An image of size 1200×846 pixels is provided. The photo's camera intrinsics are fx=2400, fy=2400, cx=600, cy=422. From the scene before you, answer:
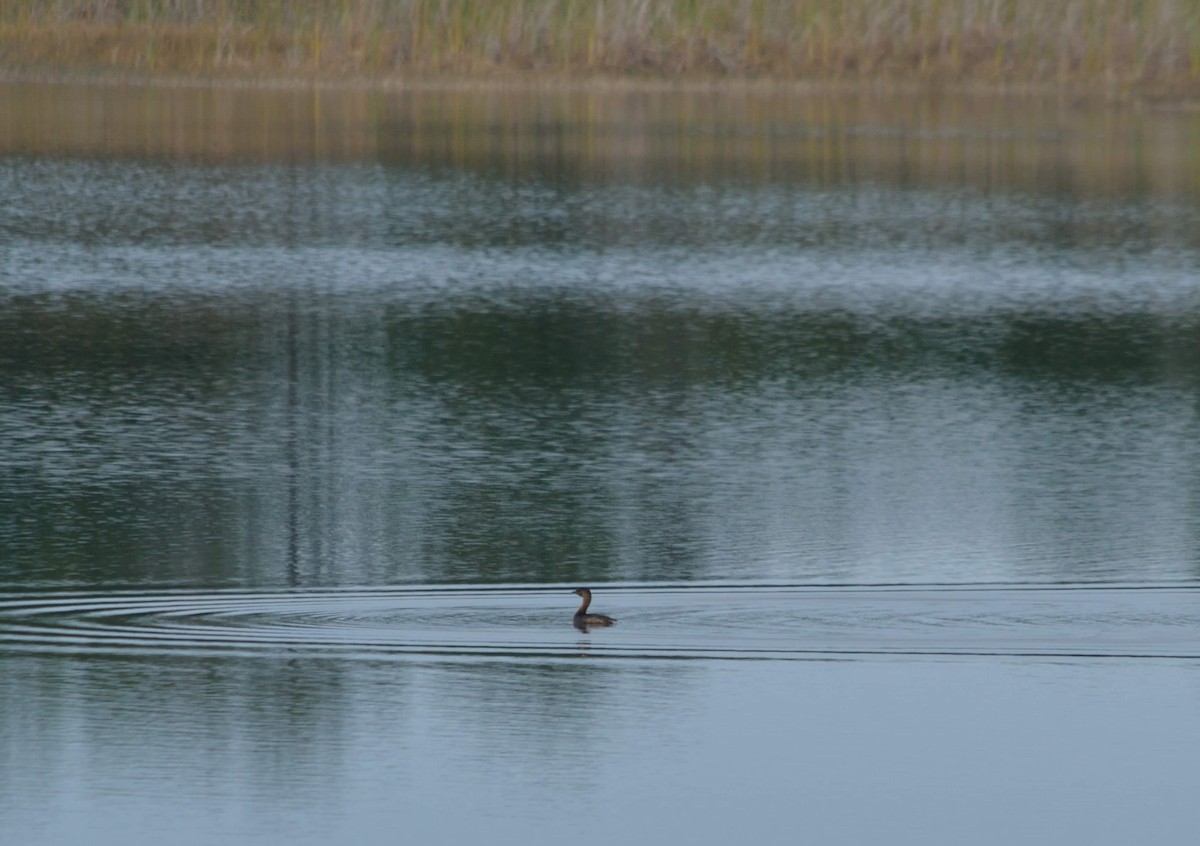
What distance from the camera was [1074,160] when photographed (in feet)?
154

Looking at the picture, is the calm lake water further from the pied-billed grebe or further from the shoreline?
the shoreline

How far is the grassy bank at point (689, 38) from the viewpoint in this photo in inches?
2415

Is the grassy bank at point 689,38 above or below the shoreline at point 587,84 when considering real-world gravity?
above

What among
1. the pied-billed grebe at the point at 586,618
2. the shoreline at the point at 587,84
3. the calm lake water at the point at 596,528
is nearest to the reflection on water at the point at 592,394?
the calm lake water at the point at 596,528

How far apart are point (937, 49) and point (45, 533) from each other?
4921cm

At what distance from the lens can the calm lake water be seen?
10516 millimetres

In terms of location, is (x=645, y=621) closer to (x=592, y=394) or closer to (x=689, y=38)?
(x=592, y=394)

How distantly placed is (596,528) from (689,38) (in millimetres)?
48501

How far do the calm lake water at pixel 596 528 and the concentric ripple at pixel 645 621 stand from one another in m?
0.04

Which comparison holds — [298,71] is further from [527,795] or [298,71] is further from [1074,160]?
[527,795]

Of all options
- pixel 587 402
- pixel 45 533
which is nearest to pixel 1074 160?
pixel 587 402

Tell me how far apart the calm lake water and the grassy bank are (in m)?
25.5

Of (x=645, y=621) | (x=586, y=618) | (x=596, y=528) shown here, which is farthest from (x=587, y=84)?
(x=586, y=618)

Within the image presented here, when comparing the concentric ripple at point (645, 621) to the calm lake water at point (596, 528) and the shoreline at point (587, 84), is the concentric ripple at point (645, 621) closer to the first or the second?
the calm lake water at point (596, 528)
